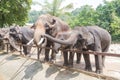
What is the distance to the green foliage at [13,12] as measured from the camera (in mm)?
18836

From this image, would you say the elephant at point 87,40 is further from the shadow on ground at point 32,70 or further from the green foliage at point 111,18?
the green foliage at point 111,18

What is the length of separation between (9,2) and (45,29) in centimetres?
1421

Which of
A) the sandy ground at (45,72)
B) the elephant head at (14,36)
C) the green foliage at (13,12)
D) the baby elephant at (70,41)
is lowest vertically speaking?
the sandy ground at (45,72)

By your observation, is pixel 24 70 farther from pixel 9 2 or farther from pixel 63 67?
pixel 9 2

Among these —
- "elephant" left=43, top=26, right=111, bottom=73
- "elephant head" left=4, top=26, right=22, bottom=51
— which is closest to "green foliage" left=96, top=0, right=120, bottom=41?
"elephant head" left=4, top=26, right=22, bottom=51

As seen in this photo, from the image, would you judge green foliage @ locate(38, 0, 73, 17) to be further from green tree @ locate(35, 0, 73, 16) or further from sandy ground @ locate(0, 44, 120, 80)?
sandy ground @ locate(0, 44, 120, 80)

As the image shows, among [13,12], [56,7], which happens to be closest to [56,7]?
[56,7]

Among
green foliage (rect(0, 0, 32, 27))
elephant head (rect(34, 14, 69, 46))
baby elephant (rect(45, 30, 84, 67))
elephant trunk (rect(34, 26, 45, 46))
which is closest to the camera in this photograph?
baby elephant (rect(45, 30, 84, 67))

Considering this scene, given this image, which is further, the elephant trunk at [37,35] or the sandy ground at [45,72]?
the elephant trunk at [37,35]

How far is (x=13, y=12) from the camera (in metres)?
19.8

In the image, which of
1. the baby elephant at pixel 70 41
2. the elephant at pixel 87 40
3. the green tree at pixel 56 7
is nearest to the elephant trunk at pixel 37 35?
the baby elephant at pixel 70 41

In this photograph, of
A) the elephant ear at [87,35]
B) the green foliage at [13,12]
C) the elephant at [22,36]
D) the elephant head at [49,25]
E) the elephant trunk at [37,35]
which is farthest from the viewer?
the green foliage at [13,12]

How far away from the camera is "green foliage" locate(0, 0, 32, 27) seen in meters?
18.8

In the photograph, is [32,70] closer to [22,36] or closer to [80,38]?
[80,38]
